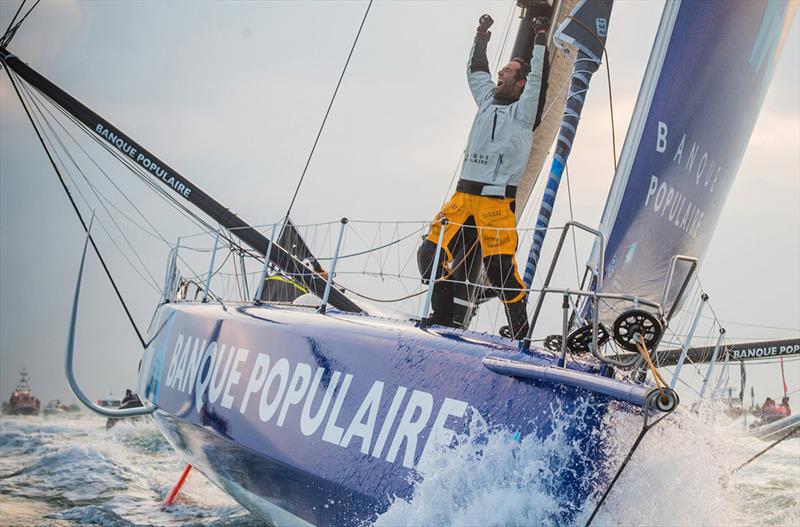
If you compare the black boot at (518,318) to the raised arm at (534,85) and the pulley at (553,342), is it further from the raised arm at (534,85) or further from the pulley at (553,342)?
the raised arm at (534,85)

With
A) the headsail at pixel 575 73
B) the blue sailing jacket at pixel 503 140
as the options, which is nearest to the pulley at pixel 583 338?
the headsail at pixel 575 73

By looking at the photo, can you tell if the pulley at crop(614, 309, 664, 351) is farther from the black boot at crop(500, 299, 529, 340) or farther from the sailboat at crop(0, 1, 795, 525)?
the black boot at crop(500, 299, 529, 340)

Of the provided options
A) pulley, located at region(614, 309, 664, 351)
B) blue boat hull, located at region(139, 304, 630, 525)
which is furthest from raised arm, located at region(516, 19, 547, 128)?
pulley, located at region(614, 309, 664, 351)

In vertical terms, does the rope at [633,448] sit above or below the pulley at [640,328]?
below

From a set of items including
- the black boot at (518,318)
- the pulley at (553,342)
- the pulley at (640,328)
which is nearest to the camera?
the pulley at (640,328)

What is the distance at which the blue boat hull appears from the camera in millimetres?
3264

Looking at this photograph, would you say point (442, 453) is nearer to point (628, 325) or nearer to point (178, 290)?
point (628, 325)

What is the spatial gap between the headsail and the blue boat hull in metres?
0.86

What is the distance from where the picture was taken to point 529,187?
632cm

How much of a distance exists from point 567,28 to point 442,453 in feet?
7.68

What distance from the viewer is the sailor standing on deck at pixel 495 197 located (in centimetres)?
444

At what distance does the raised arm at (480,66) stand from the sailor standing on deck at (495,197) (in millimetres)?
188

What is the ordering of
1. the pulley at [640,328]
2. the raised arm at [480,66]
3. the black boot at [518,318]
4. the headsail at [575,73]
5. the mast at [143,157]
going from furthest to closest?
1. the mast at [143,157]
2. the raised arm at [480,66]
3. the headsail at [575,73]
4. the black boot at [518,318]
5. the pulley at [640,328]

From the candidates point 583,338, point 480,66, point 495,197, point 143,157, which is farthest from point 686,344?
point 143,157
